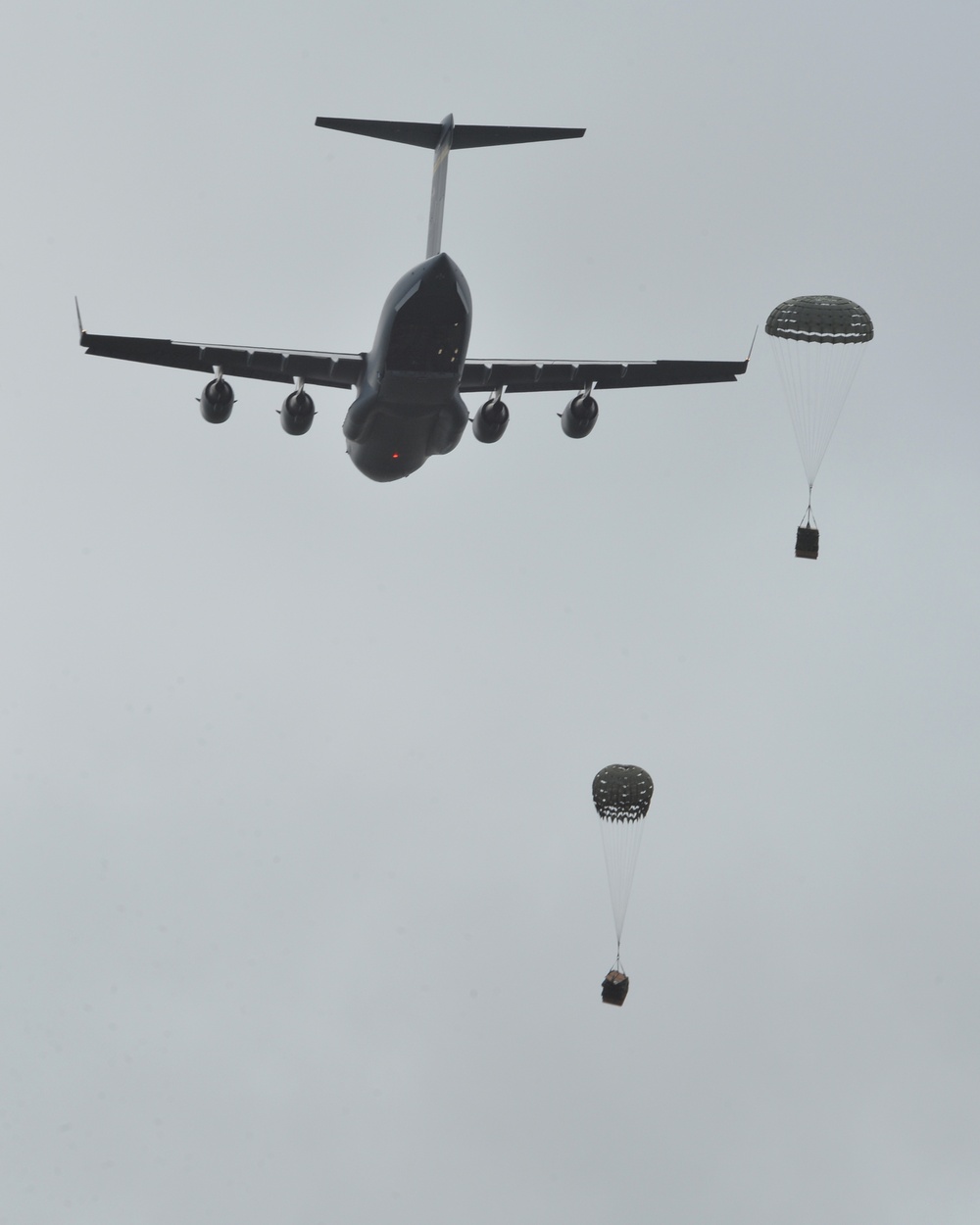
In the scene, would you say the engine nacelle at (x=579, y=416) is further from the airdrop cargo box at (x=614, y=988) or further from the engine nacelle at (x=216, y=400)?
the airdrop cargo box at (x=614, y=988)

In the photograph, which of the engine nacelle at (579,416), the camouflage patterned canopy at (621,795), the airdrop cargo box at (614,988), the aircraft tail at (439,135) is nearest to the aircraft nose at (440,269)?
the aircraft tail at (439,135)

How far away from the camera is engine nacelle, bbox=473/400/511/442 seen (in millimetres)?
54594

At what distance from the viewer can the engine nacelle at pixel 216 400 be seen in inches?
2057

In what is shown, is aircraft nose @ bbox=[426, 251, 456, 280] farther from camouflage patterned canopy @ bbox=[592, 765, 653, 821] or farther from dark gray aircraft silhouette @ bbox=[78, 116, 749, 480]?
camouflage patterned canopy @ bbox=[592, 765, 653, 821]

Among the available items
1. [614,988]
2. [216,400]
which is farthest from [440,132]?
[614,988]

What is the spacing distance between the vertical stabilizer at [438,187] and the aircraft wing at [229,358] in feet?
Answer: 12.0

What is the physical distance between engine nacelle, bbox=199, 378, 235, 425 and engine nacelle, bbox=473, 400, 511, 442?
273 inches

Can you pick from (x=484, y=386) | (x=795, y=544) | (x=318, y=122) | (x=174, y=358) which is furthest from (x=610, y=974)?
(x=318, y=122)

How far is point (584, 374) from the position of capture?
55.3 meters

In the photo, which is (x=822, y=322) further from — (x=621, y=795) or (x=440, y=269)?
(x=621, y=795)

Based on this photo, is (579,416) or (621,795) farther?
(621,795)

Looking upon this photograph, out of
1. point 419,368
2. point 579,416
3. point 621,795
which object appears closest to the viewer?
point 419,368

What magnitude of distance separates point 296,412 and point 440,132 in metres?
8.33

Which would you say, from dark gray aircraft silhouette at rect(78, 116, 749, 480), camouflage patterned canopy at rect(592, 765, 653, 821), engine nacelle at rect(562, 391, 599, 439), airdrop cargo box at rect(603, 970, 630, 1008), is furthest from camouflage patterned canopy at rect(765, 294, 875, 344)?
airdrop cargo box at rect(603, 970, 630, 1008)
